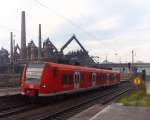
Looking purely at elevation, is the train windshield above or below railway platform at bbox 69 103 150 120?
above

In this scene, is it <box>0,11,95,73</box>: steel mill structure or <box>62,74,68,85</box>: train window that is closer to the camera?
<box>62,74,68,85</box>: train window

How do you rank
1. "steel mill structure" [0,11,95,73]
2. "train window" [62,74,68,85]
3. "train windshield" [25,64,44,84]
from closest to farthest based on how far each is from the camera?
"train windshield" [25,64,44,84], "train window" [62,74,68,85], "steel mill structure" [0,11,95,73]

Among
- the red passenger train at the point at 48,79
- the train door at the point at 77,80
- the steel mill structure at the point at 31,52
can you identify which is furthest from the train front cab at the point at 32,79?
the steel mill structure at the point at 31,52

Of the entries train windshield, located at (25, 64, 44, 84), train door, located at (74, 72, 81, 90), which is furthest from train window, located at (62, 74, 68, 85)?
train windshield, located at (25, 64, 44, 84)

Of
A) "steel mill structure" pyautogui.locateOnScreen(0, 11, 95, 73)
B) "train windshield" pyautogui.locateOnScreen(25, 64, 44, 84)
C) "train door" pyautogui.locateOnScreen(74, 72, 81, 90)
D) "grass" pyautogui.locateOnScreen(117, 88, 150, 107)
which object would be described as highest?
"steel mill structure" pyautogui.locateOnScreen(0, 11, 95, 73)

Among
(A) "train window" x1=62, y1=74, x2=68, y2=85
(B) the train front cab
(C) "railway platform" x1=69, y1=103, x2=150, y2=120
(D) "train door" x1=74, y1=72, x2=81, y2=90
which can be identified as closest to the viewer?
(C) "railway platform" x1=69, y1=103, x2=150, y2=120

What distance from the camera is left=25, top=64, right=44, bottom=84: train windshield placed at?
23.5 meters

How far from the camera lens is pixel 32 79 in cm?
2366

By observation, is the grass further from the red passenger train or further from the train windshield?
the train windshield

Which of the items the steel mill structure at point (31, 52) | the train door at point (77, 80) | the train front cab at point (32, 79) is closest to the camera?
the train front cab at point (32, 79)

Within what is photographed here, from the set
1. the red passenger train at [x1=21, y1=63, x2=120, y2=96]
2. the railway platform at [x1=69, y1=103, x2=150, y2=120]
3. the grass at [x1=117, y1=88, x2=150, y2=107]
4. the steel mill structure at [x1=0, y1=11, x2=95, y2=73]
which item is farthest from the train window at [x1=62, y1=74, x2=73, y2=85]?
the steel mill structure at [x1=0, y1=11, x2=95, y2=73]

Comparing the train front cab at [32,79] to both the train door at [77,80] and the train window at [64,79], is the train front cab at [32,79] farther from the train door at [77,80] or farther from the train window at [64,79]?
the train door at [77,80]

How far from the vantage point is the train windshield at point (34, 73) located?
925 inches

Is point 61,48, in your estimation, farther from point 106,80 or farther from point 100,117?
point 100,117
